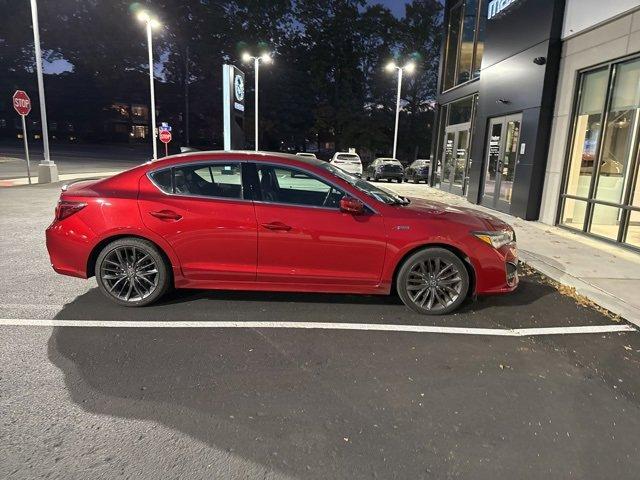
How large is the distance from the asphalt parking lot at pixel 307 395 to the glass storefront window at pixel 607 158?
14.6 feet

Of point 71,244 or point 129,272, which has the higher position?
point 71,244

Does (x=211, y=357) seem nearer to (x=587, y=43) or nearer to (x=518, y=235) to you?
(x=518, y=235)

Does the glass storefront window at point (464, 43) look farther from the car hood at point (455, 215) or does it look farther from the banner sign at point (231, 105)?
the car hood at point (455, 215)

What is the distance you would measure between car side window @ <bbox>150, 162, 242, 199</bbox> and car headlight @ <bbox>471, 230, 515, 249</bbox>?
2463mm

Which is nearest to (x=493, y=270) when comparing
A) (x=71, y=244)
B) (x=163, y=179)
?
(x=163, y=179)

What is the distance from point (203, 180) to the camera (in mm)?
4750

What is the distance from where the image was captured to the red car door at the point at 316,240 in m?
4.52

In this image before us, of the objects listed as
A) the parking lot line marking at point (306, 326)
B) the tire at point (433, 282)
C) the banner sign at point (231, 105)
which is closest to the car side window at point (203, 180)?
the parking lot line marking at point (306, 326)

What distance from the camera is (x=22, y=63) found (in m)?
61.7

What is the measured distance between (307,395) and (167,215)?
2386mm

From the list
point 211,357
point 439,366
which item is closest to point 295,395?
point 211,357

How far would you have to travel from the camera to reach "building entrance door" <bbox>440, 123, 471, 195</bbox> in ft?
57.1

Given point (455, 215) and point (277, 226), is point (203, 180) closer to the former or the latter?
point (277, 226)

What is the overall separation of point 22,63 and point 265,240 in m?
73.1
